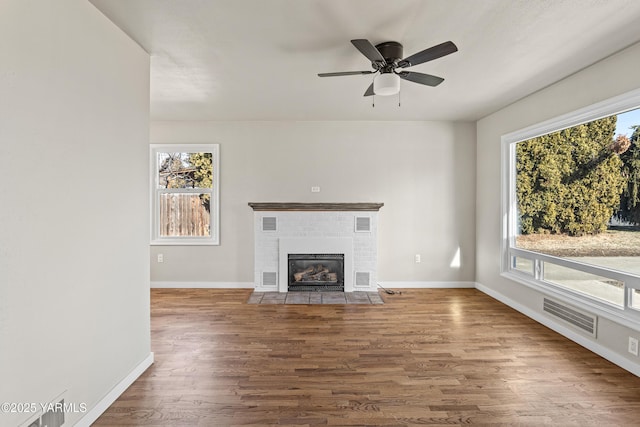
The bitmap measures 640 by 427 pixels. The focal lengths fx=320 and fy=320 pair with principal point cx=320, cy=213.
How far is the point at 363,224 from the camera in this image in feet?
15.8

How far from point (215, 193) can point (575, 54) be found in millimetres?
4464

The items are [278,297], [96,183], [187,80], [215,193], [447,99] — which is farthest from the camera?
[215,193]

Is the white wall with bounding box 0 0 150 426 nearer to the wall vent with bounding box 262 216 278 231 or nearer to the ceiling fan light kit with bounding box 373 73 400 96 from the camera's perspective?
the ceiling fan light kit with bounding box 373 73 400 96

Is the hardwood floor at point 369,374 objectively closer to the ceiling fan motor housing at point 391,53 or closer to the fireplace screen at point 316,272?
the fireplace screen at point 316,272

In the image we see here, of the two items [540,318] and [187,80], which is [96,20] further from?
[540,318]

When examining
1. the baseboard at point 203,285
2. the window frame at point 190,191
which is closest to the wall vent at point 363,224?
the baseboard at point 203,285

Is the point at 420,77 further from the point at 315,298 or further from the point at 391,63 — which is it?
the point at 315,298

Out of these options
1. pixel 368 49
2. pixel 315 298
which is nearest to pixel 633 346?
pixel 368 49

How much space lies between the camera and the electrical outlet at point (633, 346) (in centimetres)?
246

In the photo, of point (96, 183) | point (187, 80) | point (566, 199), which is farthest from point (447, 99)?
point (96, 183)

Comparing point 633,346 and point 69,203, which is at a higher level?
point 69,203

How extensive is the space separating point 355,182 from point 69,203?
3758mm

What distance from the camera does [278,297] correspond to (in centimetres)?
448

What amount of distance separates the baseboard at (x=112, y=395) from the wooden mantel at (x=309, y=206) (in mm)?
2528
